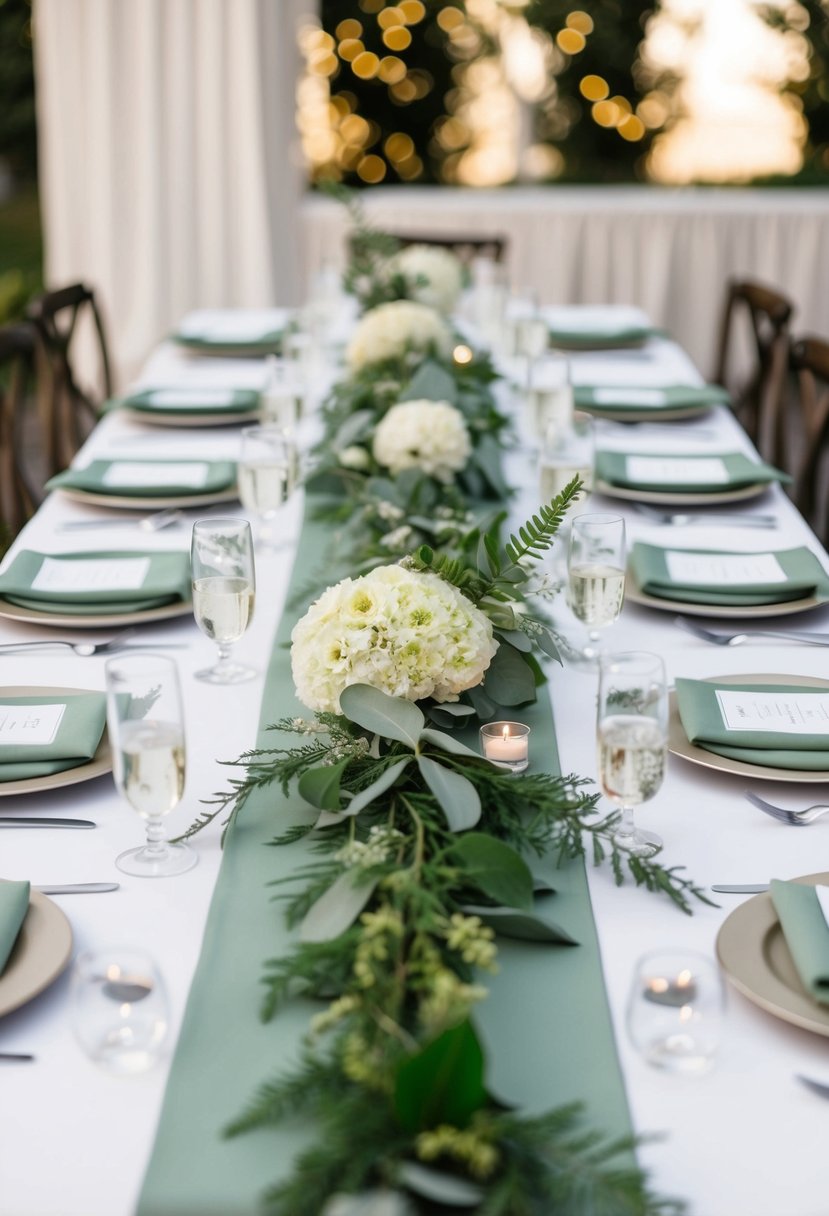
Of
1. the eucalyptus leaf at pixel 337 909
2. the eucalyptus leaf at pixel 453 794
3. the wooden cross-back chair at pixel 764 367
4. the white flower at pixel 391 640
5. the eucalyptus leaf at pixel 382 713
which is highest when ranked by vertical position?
the white flower at pixel 391 640

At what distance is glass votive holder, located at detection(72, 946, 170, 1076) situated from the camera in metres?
0.88

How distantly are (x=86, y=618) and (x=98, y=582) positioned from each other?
105mm

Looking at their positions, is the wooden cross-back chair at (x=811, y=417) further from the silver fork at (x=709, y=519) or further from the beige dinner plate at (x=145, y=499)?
the beige dinner plate at (x=145, y=499)

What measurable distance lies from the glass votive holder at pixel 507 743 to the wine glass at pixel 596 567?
30 centimetres

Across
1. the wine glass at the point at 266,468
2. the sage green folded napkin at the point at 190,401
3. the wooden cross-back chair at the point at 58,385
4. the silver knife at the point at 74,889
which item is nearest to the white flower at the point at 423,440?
the wine glass at the point at 266,468

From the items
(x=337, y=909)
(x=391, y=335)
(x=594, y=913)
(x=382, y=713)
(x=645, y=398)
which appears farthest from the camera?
(x=645, y=398)

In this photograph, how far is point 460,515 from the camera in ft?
6.15

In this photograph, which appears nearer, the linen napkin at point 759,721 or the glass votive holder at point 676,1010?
the glass votive holder at point 676,1010

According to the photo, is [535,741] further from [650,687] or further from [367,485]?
[367,485]

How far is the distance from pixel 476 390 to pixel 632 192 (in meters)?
4.23

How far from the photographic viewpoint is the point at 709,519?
7.26 ft

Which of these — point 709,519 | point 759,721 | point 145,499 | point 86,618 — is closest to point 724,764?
point 759,721

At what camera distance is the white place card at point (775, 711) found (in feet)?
4.61

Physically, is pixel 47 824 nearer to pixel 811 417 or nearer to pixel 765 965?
pixel 765 965
